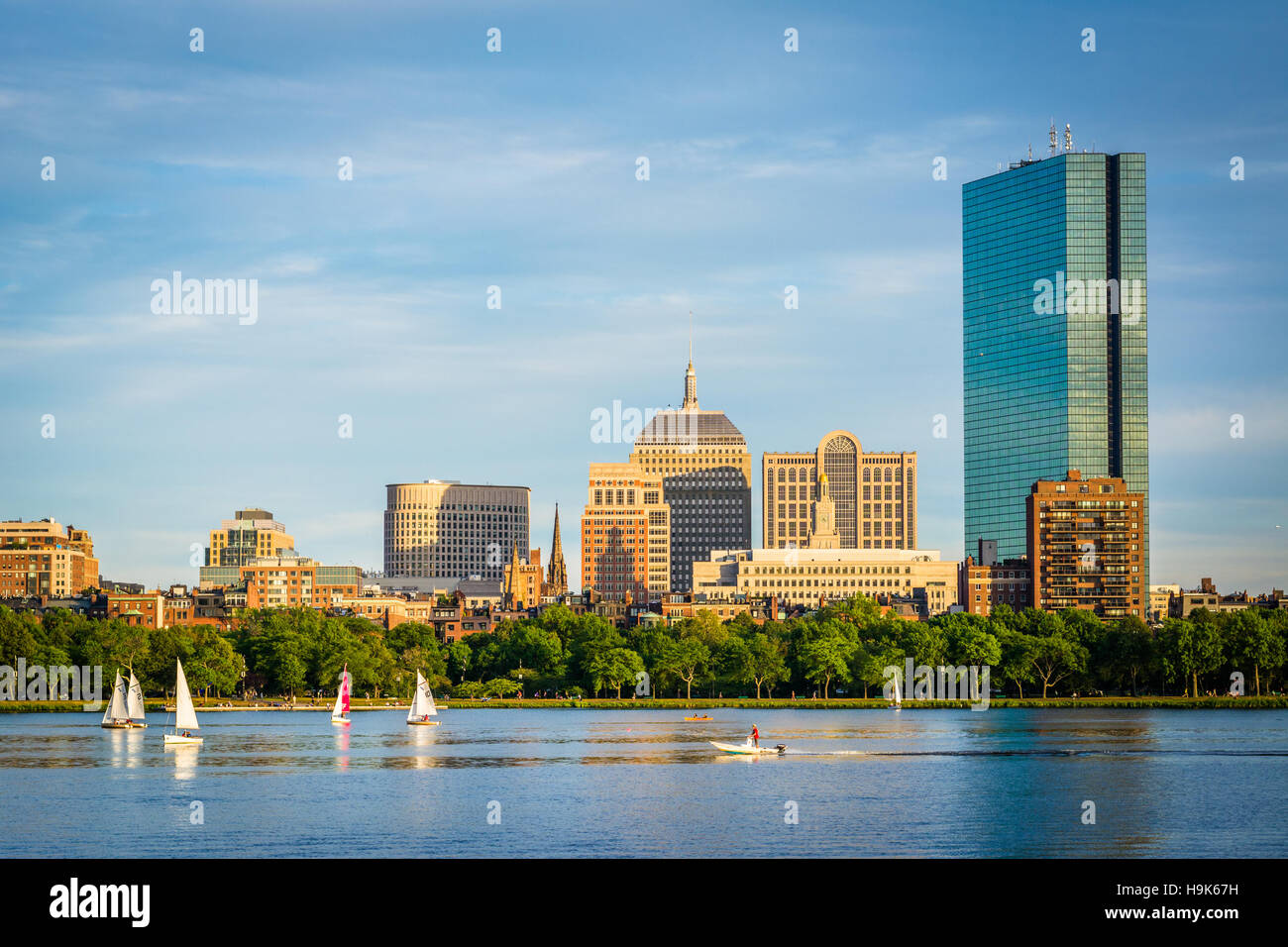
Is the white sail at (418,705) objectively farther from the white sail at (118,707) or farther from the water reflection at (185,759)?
the water reflection at (185,759)

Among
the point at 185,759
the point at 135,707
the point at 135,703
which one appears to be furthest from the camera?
the point at 135,707

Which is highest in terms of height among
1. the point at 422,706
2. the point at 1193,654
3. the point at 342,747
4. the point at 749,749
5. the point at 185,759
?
the point at 1193,654

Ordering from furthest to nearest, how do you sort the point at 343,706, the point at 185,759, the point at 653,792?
the point at 343,706, the point at 185,759, the point at 653,792

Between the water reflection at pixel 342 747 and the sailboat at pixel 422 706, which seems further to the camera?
the sailboat at pixel 422 706

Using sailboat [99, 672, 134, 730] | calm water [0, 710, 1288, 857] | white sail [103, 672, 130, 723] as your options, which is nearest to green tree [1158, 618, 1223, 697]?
calm water [0, 710, 1288, 857]

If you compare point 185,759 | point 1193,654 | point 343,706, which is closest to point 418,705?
point 343,706

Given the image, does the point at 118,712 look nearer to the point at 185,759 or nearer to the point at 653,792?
the point at 185,759

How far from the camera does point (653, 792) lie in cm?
9256

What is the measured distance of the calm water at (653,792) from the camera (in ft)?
232

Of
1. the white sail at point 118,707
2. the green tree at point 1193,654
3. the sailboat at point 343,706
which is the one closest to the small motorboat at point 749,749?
the sailboat at point 343,706

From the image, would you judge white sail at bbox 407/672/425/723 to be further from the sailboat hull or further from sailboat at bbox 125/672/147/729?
the sailboat hull
